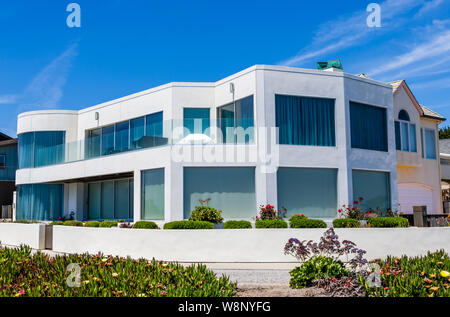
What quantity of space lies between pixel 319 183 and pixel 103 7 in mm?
11397

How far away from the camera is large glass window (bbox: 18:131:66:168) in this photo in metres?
28.2

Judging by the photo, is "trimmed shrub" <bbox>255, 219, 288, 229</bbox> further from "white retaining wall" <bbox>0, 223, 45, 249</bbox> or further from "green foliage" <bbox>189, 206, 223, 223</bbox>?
"white retaining wall" <bbox>0, 223, 45, 249</bbox>

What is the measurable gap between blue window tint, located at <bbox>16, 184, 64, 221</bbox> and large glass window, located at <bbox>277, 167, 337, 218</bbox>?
623 inches

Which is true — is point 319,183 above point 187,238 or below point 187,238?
above

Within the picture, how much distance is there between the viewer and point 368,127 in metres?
22.1

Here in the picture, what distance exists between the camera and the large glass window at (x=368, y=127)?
21.5 m

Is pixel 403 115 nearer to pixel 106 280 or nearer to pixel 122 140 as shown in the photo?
pixel 122 140

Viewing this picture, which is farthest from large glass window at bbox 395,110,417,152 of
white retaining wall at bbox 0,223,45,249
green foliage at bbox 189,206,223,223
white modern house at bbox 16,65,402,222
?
white retaining wall at bbox 0,223,45,249

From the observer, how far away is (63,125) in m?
28.9

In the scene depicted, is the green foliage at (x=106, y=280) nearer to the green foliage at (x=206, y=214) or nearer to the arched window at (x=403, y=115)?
the green foliage at (x=206, y=214)

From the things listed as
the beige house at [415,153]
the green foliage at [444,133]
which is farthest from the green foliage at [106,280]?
the green foliage at [444,133]
